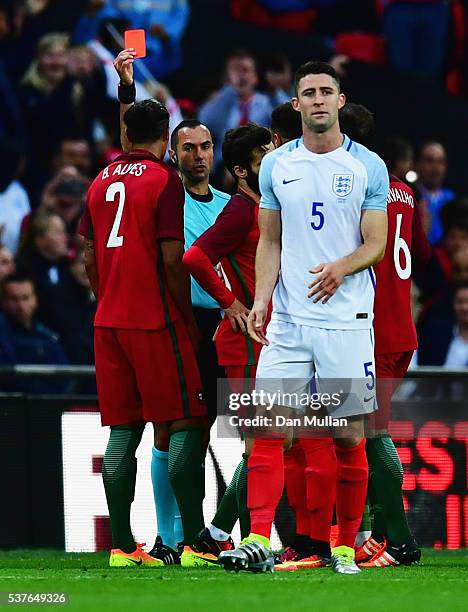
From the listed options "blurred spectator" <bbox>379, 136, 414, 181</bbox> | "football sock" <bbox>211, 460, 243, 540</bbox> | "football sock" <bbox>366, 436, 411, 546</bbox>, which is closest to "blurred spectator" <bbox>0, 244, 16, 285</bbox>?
"blurred spectator" <bbox>379, 136, 414, 181</bbox>

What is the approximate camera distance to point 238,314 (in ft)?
22.2

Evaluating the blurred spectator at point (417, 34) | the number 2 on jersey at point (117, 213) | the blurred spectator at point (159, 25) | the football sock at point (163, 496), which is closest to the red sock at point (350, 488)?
the football sock at point (163, 496)

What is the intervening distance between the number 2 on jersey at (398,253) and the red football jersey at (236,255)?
67 centimetres

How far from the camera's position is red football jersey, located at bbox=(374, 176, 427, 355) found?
6.98 m

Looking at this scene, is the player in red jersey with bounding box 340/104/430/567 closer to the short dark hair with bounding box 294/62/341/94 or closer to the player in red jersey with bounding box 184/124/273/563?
the player in red jersey with bounding box 184/124/273/563

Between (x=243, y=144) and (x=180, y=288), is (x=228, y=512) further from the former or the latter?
(x=243, y=144)

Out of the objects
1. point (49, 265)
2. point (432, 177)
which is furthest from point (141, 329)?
point (432, 177)

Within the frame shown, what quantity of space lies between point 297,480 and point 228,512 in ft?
1.20

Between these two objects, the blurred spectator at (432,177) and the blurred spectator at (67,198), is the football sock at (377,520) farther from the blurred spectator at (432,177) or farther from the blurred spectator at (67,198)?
the blurred spectator at (432,177)

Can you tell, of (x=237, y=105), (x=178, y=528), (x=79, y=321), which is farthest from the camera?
(x=237, y=105)

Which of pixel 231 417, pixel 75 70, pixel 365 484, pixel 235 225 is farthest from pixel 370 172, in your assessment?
pixel 75 70

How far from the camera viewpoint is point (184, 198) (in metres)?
6.95

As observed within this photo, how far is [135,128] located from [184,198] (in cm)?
41

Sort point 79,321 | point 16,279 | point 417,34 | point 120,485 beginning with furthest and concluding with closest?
point 417,34
point 79,321
point 16,279
point 120,485
